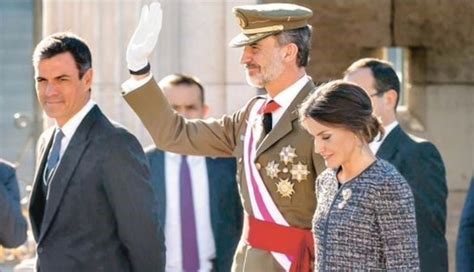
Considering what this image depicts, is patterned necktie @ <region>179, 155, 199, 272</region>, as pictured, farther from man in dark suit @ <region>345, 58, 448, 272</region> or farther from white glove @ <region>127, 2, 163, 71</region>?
white glove @ <region>127, 2, 163, 71</region>

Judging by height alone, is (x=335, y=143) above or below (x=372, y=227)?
above

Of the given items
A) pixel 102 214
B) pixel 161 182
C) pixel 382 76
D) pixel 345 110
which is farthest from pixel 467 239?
pixel 161 182

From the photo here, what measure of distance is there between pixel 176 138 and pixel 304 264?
70 cm

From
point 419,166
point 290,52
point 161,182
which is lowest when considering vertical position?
point 161,182

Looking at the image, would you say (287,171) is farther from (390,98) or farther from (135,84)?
(390,98)

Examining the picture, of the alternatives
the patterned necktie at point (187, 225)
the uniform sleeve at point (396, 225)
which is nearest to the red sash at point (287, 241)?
the uniform sleeve at point (396, 225)

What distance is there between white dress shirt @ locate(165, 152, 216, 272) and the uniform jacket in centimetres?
154

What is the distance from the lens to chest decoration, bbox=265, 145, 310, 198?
5906 mm

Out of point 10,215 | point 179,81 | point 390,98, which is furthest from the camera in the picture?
point 179,81

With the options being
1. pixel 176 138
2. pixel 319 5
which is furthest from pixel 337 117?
pixel 319 5

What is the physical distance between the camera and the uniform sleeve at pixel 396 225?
524 centimetres

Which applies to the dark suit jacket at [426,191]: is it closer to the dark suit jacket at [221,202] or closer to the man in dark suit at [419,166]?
the man in dark suit at [419,166]

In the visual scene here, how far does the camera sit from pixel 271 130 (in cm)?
602

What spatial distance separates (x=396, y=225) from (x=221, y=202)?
2663mm
